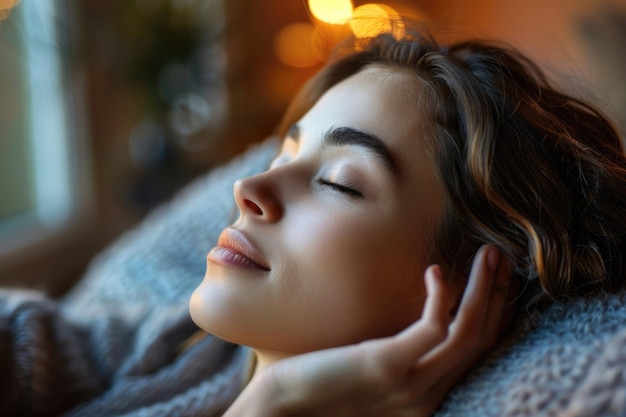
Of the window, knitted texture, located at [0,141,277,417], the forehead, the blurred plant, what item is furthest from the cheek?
the blurred plant

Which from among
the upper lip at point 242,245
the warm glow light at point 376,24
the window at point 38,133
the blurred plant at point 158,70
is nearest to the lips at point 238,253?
the upper lip at point 242,245

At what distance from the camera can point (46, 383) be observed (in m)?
0.97

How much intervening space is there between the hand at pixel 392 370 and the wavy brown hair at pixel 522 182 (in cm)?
6

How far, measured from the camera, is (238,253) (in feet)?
2.65

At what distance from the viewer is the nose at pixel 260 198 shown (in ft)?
2.63

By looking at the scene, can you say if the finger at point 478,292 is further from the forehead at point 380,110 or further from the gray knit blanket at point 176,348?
the forehead at point 380,110

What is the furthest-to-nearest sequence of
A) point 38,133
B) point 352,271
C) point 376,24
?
1. point 38,133
2. point 376,24
3. point 352,271

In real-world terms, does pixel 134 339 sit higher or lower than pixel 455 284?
lower

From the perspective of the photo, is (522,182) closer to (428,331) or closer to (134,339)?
Answer: (428,331)

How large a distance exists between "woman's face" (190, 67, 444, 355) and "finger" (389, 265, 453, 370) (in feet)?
0.27

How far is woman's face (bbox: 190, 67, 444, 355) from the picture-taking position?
0.78 meters

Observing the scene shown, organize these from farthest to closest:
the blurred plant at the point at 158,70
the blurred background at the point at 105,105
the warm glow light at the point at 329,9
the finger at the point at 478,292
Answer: the blurred plant at the point at 158,70, the blurred background at the point at 105,105, the warm glow light at the point at 329,9, the finger at the point at 478,292

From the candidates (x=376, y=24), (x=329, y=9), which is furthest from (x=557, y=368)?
(x=329, y=9)

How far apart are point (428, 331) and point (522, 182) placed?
22 cm
